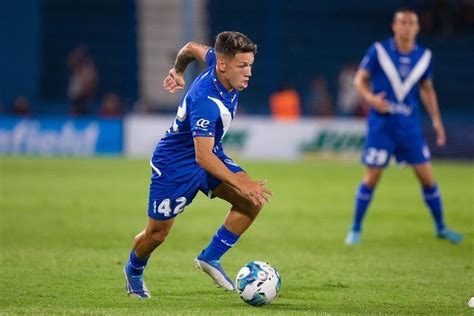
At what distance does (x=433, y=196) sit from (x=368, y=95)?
1.52 meters

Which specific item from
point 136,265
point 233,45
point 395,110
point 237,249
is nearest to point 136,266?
point 136,265

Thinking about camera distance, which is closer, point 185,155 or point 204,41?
point 185,155

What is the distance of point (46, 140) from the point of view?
2645 centimetres

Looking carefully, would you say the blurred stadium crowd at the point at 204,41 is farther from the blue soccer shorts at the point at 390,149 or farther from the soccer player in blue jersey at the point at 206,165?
the soccer player in blue jersey at the point at 206,165

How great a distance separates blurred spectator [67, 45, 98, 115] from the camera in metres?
29.4

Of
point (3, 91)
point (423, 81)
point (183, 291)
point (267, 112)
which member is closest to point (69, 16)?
point (3, 91)

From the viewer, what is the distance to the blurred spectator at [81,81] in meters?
29.4

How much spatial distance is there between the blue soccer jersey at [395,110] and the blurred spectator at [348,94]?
54.8 feet

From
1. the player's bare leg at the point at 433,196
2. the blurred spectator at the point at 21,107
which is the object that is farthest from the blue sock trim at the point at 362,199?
the blurred spectator at the point at 21,107

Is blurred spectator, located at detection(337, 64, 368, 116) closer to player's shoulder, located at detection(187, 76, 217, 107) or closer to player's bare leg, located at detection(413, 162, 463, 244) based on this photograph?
player's bare leg, located at detection(413, 162, 463, 244)

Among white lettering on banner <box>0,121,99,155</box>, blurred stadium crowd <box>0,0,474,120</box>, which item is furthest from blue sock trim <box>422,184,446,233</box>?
blurred stadium crowd <box>0,0,474,120</box>

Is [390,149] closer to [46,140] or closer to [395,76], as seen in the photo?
[395,76]

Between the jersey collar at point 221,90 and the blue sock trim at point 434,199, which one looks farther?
the blue sock trim at point 434,199

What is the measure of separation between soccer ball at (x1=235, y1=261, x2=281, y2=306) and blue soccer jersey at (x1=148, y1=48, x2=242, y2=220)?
751 millimetres
